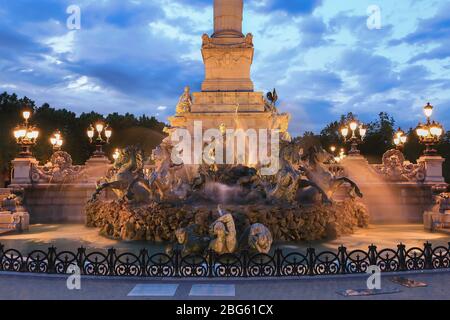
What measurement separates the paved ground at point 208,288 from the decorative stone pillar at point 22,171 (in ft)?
47.7

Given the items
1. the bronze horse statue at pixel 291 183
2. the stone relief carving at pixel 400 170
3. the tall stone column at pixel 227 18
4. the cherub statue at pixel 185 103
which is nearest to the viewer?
the bronze horse statue at pixel 291 183

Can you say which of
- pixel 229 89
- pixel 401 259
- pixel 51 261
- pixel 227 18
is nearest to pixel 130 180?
pixel 51 261

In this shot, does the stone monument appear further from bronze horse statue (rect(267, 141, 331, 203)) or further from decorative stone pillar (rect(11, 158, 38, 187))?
decorative stone pillar (rect(11, 158, 38, 187))

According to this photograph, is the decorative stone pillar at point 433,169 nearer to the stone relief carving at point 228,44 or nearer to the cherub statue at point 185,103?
the stone relief carving at point 228,44

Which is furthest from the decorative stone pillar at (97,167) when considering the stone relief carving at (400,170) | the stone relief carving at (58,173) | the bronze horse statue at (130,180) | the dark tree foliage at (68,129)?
the dark tree foliage at (68,129)

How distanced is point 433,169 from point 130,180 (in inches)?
579

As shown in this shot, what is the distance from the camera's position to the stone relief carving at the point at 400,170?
22.3 meters

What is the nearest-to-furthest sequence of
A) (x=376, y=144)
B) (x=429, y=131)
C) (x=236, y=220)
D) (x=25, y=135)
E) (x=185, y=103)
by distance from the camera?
(x=236, y=220) → (x=429, y=131) → (x=25, y=135) → (x=185, y=103) → (x=376, y=144)

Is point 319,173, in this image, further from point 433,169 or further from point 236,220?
point 433,169

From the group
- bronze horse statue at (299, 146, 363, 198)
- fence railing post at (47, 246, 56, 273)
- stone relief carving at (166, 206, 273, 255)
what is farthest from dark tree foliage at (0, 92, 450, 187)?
fence railing post at (47, 246, 56, 273)

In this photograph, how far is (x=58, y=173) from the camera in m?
23.5
